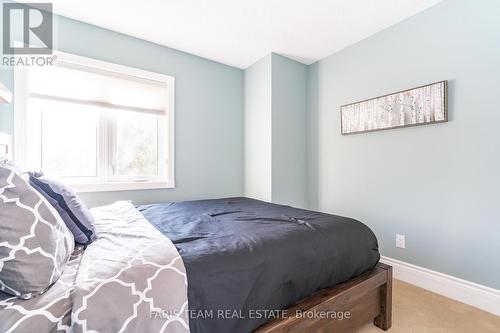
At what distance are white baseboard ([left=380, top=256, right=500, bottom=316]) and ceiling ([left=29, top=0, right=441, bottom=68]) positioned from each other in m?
2.30

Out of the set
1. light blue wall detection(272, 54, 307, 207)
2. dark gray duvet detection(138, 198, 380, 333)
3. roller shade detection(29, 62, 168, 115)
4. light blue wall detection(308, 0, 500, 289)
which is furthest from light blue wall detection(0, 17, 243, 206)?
light blue wall detection(308, 0, 500, 289)

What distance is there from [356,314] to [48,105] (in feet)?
9.97

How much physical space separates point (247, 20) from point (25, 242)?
2.37 metres

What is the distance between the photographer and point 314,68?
10.3ft

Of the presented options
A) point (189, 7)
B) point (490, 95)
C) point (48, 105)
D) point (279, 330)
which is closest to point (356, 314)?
point (279, 330)

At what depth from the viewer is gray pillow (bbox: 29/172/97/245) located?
1.04 metres

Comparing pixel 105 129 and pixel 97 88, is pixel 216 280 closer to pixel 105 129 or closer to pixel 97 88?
pixel 105 129

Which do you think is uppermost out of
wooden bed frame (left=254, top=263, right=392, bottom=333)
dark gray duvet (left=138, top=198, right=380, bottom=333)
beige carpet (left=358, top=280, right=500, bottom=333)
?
dark gray duvet (left=138, top=198, right=380, bottom=333)

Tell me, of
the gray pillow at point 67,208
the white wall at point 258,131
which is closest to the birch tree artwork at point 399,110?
the white wall at point 258,131

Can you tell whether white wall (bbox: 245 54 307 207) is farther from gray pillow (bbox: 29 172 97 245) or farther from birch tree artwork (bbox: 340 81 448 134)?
gray pillow (bbox: 29 172 97 245)

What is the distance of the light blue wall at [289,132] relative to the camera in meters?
2.90

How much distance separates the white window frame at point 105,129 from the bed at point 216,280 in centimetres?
93

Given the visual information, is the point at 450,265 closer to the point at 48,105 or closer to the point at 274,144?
the point at 274,144

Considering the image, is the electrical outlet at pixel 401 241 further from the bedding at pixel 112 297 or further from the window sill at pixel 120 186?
the window sill at pixel 120 186
